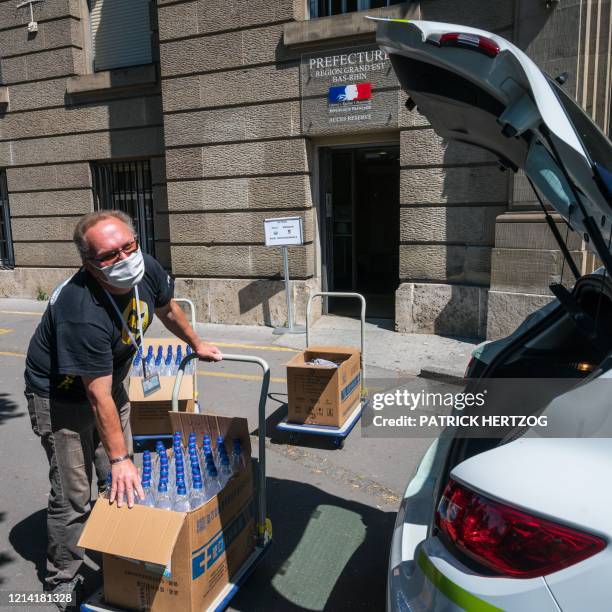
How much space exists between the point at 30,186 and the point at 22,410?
25.3 feet

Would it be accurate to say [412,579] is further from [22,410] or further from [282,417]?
[22,410]

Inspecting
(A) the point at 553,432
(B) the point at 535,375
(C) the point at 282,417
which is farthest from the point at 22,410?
(A) the point at 553,432

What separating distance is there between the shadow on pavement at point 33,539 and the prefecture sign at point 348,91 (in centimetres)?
673

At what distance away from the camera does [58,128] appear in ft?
38.7

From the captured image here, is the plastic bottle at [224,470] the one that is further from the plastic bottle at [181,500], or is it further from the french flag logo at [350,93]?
the french flag logo at [350,93]

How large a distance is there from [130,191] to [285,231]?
416 centimetres

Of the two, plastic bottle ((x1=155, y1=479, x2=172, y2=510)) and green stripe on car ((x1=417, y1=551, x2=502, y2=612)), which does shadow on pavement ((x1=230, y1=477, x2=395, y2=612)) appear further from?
green stripe on car ((x1=417, y1=551, x2=502, y2=612))

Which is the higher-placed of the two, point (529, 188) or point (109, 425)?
point (529, 188)

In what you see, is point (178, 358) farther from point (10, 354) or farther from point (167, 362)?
point (10, 354)

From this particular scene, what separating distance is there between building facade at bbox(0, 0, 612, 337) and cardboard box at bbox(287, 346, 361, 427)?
3.52m

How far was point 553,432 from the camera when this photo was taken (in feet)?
5.57

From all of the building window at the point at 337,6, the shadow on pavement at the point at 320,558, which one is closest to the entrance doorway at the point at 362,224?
the building window at the point at 337,6

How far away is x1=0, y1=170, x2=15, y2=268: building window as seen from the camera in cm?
1309

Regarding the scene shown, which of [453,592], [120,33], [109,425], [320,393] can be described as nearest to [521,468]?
[453,592]
